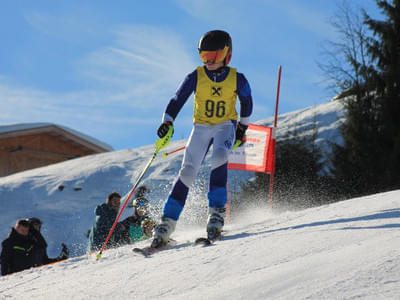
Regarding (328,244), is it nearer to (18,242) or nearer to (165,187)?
(18,242)

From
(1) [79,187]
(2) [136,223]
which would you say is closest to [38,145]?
(1) [79,187]

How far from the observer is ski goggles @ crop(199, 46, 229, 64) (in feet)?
14.2

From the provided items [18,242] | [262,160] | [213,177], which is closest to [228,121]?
[213,177]

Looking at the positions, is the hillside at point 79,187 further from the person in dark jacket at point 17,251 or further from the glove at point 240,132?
the glove at point 240,132

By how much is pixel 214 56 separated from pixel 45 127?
18.2 metres

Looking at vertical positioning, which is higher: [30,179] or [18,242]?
[30,179]

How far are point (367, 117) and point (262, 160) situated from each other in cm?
778

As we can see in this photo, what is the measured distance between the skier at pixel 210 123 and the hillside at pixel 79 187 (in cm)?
572

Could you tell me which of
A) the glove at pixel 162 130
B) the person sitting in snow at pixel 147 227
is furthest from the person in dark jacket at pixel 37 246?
the glove at pixel 162 130

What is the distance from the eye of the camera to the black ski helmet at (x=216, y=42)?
14.2ft

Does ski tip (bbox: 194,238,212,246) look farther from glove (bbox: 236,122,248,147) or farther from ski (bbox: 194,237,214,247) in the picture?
glove (bbox: 236,122,248,147)

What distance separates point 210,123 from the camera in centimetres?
440

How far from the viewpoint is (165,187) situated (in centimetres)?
→ 1235

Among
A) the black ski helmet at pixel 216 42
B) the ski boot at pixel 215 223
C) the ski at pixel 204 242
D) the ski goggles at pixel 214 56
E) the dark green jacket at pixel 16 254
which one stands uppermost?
the black ski helmet at pixel 216 42
